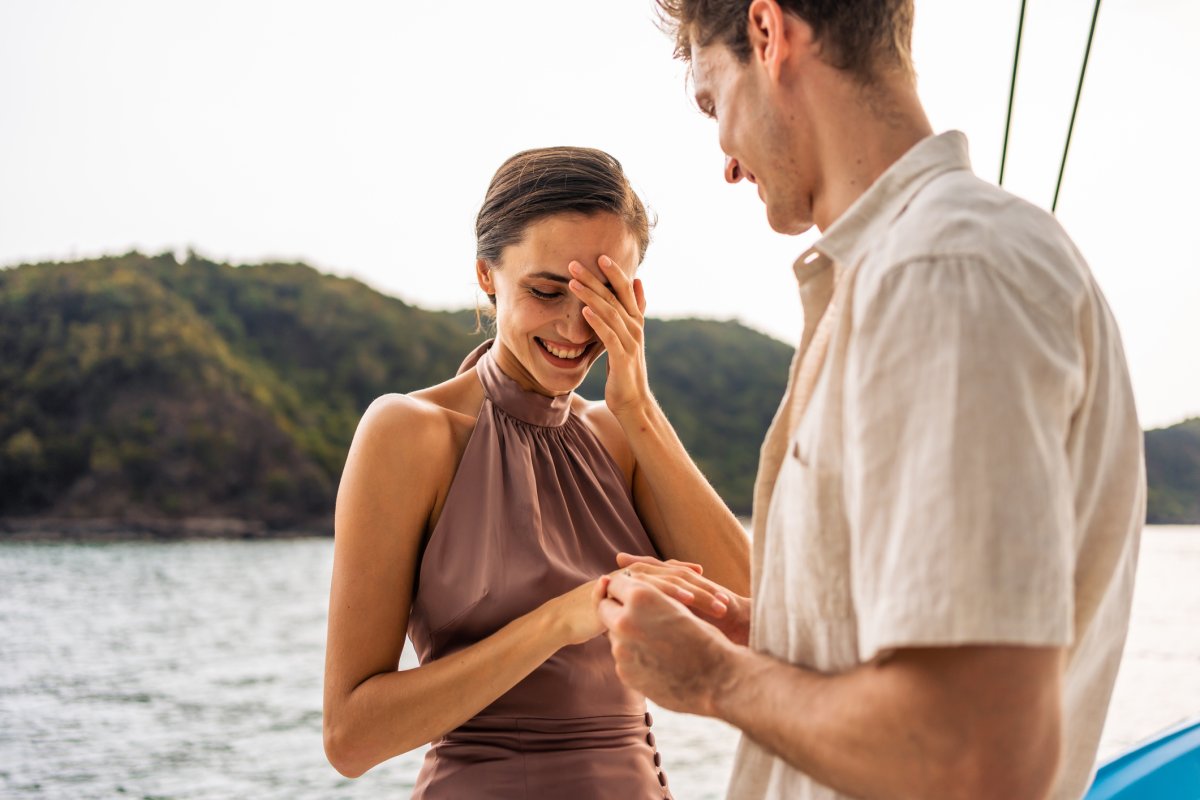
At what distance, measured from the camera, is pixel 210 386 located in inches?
2031

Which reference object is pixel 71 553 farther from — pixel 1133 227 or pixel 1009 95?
pixel 1009 95

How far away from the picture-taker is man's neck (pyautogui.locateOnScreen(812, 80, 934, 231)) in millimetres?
1055

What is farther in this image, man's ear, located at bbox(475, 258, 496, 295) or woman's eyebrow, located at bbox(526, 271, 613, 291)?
man's ear, located at bbox(475, 258, 496, 295)

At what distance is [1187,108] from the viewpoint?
2716 cm

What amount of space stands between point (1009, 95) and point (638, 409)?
898 millimetres

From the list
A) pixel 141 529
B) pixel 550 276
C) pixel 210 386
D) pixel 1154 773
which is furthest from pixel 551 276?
pixel 210 386

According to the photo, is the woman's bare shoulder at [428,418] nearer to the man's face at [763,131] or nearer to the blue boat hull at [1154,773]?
the man's face at [763,131]

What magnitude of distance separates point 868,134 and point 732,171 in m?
0.30

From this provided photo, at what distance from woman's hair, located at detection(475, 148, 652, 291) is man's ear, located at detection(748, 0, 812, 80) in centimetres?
89

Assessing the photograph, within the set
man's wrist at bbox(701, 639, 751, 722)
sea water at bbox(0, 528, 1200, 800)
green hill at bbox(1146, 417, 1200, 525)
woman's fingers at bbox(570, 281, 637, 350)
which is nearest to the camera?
man's wrist at bbox(701, 639, 751, 722)

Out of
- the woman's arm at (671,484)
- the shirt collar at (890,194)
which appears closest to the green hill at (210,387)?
the woman's arm at (671,484)

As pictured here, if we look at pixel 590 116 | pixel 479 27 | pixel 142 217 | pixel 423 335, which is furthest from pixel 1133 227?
pixel 142 217

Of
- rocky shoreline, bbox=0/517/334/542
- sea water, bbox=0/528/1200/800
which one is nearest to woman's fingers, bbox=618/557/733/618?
sea water, bbox=0/528/1200/800

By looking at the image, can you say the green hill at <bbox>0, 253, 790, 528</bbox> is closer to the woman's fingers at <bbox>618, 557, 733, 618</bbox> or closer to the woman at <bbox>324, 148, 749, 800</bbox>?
the woman at <bbox>324, 148, 749, 800</bbox>
